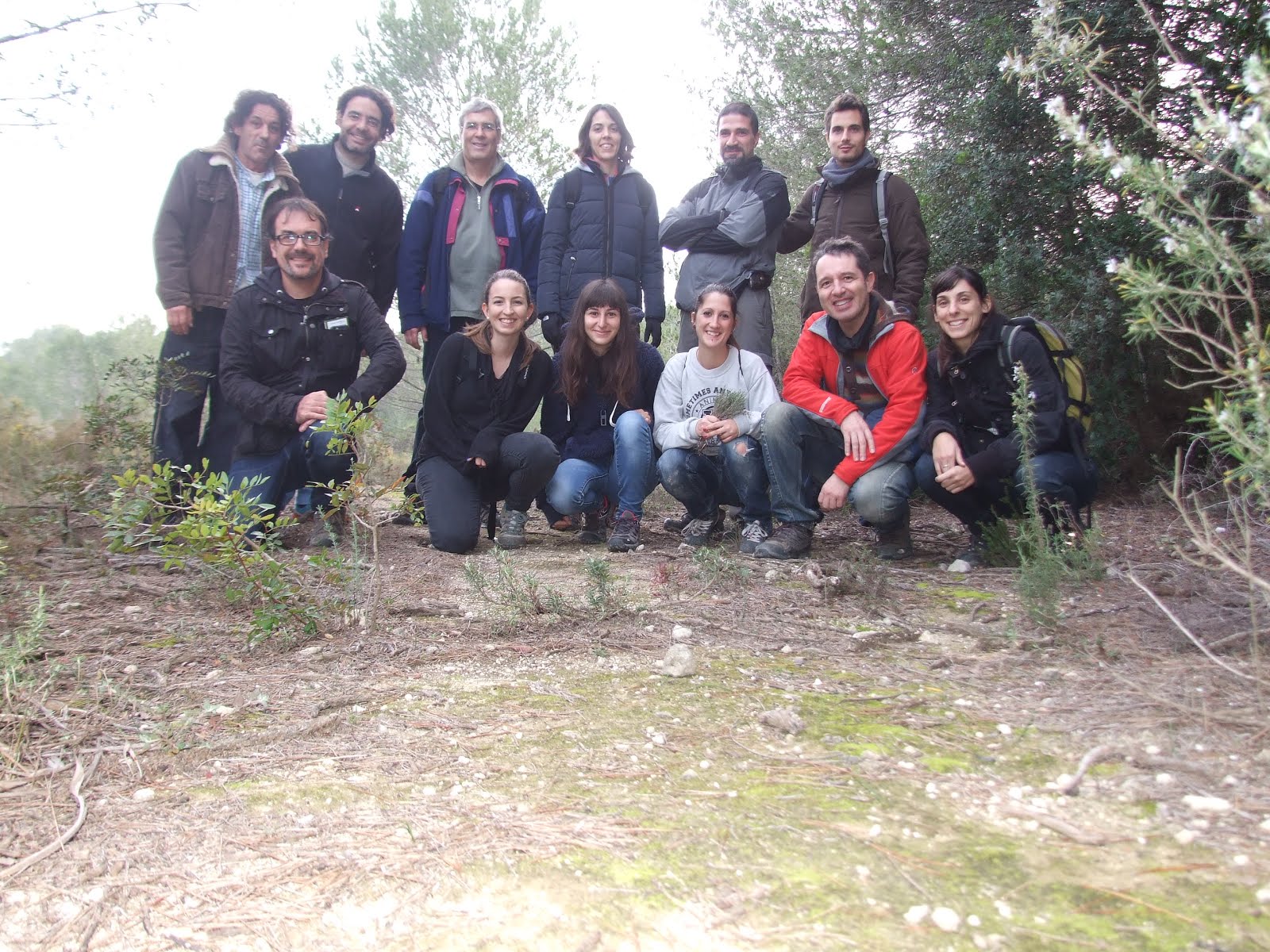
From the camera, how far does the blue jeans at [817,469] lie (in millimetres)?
4230

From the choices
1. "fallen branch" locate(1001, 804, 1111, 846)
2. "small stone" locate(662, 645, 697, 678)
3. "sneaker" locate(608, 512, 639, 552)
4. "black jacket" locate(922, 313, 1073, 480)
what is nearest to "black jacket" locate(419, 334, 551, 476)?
"sneaker" locate(608, 512, 639, 552)

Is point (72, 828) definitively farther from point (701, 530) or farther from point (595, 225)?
point (595, 225)

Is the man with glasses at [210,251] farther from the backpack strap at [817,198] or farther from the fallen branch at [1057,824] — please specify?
the fallen branch at [1057,824]

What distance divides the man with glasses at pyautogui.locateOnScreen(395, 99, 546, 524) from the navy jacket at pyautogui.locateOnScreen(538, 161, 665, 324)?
286 mm

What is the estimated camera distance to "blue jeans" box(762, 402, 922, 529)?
423 centimetres

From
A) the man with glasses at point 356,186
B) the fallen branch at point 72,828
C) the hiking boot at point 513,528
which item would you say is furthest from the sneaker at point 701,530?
the fallen branch at point 72,828

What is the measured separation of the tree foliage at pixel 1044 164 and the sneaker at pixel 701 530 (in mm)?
2375

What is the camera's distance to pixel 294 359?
183 inches

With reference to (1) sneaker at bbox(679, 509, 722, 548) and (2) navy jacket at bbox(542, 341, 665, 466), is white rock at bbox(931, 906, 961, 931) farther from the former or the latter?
(2) navy jacket at bbox(542, 341, 665, 466)

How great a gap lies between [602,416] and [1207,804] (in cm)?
375

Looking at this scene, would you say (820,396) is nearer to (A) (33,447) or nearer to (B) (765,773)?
(B) (765,773)

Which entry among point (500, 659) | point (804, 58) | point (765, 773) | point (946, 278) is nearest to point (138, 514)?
point (500, 659)

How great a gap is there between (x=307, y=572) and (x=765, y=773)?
2501 millimetres

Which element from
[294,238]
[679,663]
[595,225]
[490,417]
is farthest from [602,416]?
[679,663]
